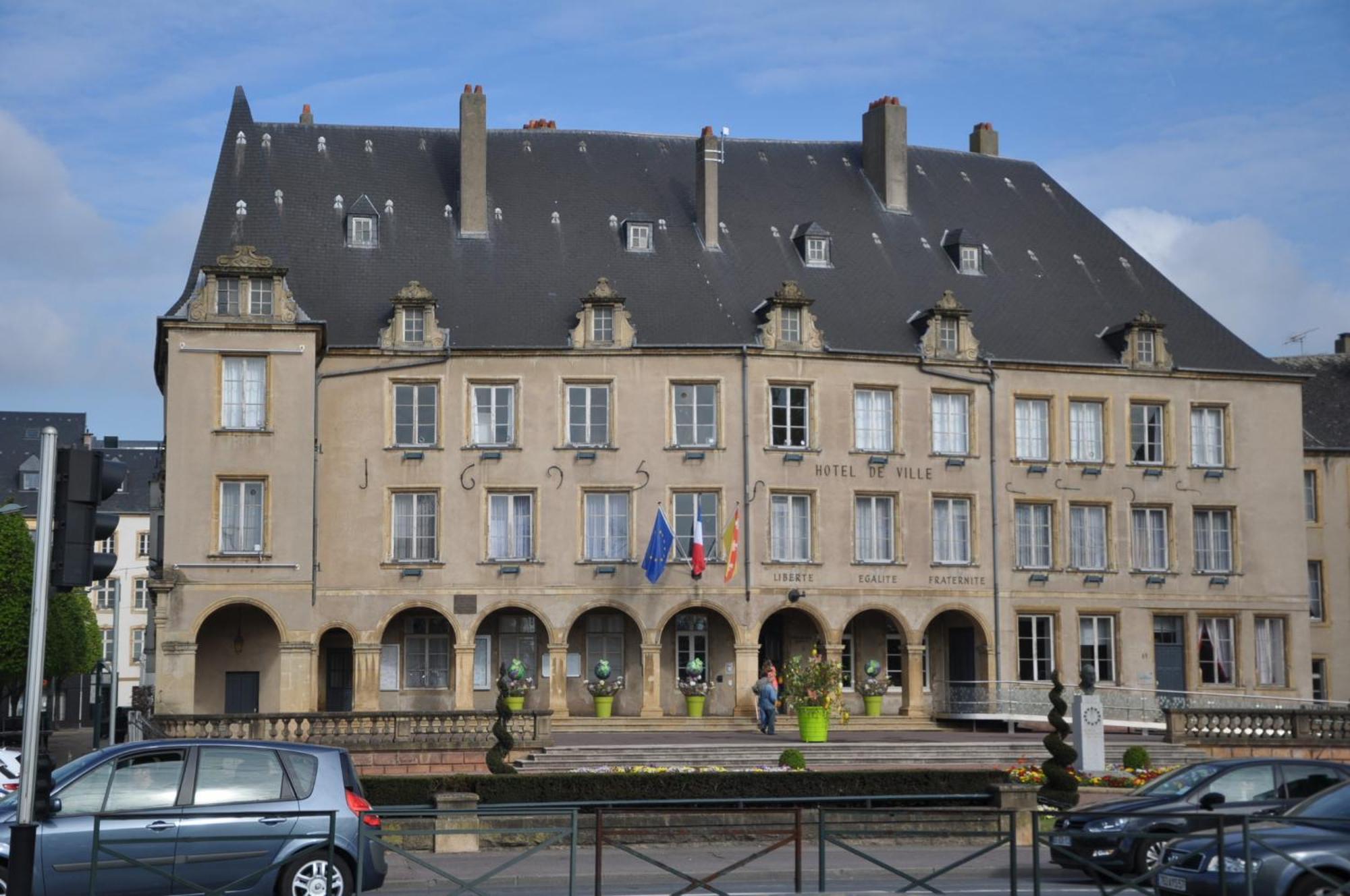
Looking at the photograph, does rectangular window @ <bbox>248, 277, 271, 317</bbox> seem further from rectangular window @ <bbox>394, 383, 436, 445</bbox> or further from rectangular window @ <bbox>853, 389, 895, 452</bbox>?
rectangular window @ <bbox>853, 389, 895, 452</bbox>

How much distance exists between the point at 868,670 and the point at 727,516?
5.23 meters

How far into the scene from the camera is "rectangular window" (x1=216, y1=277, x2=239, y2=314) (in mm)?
42875

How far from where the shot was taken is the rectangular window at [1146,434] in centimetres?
4828

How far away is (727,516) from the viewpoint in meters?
44.9

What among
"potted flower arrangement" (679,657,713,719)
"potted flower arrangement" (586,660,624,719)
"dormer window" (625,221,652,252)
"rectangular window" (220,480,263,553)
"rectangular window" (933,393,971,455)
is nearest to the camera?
"rectangular window" (220,480,263,553)

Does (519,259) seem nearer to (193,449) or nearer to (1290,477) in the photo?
(193,449)

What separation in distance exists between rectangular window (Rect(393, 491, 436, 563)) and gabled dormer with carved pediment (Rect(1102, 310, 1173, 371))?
18.6 meters

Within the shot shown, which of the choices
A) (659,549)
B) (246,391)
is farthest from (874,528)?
(246,391)

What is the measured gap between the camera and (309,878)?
1664 cm

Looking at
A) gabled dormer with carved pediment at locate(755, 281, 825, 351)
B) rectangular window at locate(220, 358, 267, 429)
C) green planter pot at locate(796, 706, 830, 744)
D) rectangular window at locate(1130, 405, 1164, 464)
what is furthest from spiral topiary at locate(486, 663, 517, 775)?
rectangular window at locate(1130, 405, 1164, 464)

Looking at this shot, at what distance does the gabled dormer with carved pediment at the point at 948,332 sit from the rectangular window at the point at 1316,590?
46.8ft

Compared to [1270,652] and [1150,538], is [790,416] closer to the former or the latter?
[1150,538]

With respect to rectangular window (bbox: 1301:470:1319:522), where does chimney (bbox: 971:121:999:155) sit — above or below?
above

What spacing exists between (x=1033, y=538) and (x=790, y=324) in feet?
28.0
